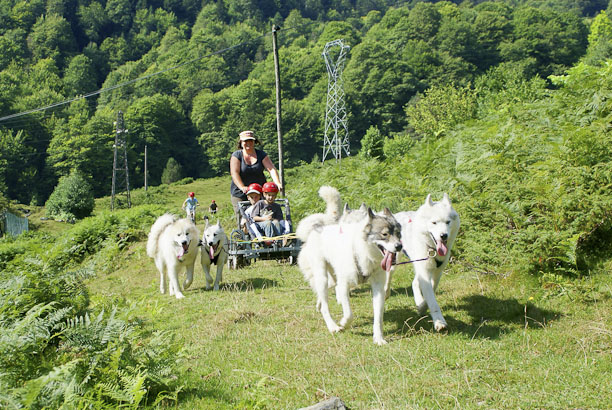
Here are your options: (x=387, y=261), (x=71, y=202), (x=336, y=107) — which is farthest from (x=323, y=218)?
(x=336, y=107)

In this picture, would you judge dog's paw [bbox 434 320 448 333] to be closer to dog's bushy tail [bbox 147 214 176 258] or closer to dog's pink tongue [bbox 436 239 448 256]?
dog's pink tongue [bbox 436 239 448 256]

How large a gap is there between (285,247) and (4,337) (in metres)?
5.22

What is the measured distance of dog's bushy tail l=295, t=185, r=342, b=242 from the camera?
6.35m

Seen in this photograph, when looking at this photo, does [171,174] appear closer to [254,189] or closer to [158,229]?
[254,189]

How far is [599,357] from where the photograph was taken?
4199mm

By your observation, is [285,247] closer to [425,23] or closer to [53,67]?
[425,23]

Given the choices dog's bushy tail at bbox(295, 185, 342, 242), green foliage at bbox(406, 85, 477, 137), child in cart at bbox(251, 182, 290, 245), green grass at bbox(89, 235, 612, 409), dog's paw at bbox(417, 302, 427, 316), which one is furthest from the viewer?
green foliage at bbox(406, 85, 477, 137)

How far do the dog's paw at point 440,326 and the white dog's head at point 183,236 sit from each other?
4595 mm

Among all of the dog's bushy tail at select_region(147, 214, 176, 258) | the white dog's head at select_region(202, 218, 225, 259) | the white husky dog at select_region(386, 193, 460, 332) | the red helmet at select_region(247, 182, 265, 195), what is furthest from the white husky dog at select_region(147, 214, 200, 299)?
the white husky dog at select_region(386, 193, 460, 332)

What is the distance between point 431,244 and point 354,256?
1.04 meters

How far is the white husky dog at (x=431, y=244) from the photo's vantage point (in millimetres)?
5336

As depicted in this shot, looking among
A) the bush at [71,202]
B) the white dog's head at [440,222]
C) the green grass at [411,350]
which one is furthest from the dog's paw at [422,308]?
the bush at [71,202]

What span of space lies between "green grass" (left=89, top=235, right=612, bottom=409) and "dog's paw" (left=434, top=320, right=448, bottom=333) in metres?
0.12

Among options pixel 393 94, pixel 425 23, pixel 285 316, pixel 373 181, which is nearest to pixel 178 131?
pixel 393 94
